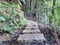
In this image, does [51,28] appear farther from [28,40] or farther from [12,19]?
[28,40]

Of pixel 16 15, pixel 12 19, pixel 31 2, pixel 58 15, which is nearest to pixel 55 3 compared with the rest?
pixel 58 15

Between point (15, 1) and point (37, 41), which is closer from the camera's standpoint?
point (37, 41)

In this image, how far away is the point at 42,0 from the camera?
18.0 metres

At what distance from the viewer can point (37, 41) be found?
5137mm

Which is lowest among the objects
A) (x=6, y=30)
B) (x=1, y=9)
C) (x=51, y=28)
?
(x=51, y=28)

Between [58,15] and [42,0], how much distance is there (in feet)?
26.9

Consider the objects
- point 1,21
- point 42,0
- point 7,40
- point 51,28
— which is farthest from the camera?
point 42,0

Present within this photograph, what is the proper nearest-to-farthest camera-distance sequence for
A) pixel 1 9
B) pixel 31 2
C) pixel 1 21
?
pixel 1 21 → pixel 1 9 → pixel 31 2

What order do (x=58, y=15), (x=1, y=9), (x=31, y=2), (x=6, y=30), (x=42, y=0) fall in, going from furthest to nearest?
(x=31, y=2), (x=42, y=0), (x=58, y=15), (x=1, y=9), (x=6, y=30)

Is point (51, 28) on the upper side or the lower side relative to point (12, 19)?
lower

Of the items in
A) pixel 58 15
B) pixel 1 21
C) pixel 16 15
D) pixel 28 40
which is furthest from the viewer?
pixel 58 15

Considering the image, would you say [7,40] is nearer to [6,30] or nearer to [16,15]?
[6,30]

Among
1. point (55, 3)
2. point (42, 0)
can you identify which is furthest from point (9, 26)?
point (42, 0)

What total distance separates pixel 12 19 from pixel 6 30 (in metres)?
1.15
